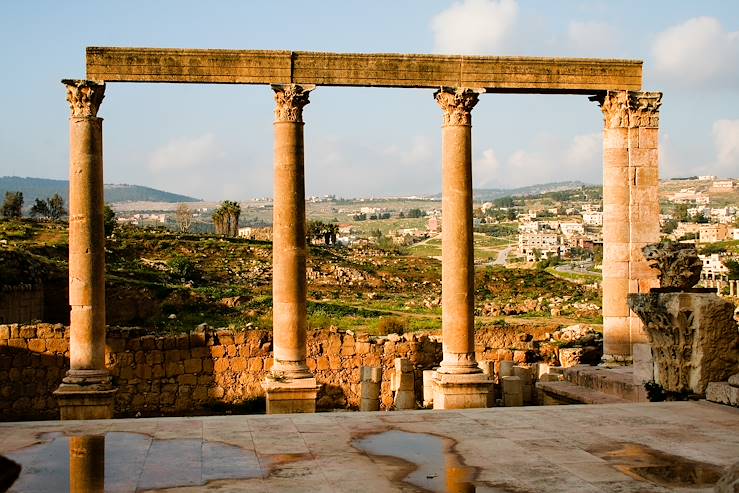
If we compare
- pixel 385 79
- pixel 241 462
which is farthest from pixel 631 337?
pixel 241 462

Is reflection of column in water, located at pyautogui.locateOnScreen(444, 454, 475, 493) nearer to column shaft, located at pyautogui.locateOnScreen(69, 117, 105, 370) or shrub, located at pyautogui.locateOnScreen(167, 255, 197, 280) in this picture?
column shaft, located at pyautogui.locateOnScreen(69, 117, 105, 370)

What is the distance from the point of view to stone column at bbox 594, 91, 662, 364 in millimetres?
24484

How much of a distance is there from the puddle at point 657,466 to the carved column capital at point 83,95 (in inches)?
527

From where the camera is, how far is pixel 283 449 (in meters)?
13.9

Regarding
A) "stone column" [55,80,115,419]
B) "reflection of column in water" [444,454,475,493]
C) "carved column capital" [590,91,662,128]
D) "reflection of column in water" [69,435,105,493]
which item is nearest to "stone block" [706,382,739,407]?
"reflection of column in water" [444,454,475,493]

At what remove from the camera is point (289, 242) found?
22.5 metres

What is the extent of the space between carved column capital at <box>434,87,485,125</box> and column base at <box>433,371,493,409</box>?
18.5 ft

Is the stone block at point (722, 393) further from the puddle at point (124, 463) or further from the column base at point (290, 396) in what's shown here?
the column base at point (290, 396)

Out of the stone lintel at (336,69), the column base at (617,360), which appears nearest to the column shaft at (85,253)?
the stone lintel at (336,69)

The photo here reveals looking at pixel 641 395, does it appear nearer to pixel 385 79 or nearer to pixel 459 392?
pixel 459 392

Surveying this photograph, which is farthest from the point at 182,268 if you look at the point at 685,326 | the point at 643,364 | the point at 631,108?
the point at 685,326

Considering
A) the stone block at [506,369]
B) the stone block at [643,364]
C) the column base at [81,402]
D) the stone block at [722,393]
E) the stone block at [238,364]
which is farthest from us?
the stone block at [238,364]

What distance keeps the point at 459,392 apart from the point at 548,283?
49.7m

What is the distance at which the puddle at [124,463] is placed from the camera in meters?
11.6
